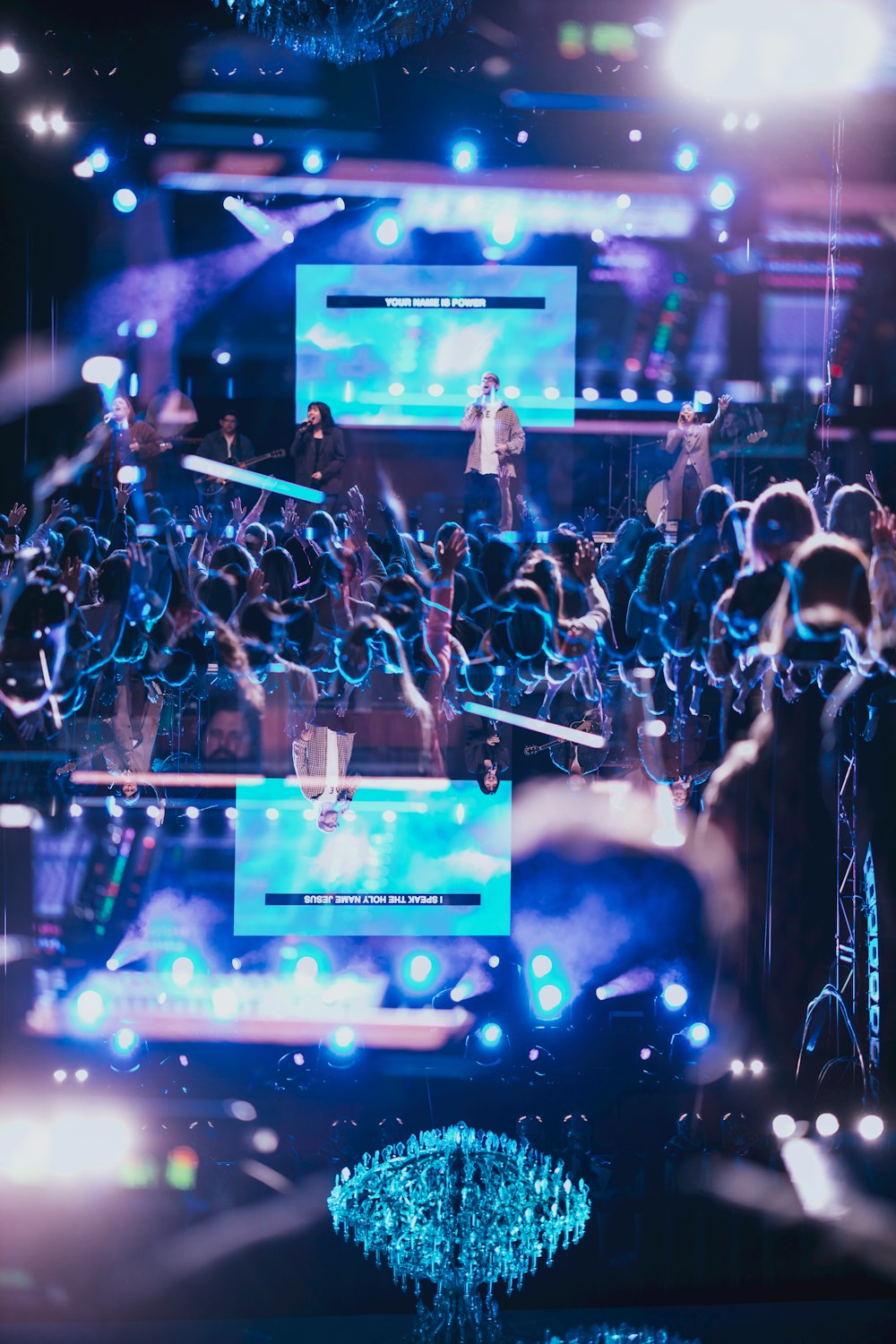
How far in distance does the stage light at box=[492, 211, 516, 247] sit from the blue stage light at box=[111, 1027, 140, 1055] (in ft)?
13.8

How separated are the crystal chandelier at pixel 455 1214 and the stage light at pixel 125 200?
173 inches

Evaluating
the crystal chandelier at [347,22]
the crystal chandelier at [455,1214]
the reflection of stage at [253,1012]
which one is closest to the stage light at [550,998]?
the reflection of stage at [253,1012]

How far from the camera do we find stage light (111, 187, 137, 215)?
478cm

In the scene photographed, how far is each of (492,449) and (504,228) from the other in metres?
1.09

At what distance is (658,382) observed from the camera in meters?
4.96

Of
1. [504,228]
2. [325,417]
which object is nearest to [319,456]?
[325,417]

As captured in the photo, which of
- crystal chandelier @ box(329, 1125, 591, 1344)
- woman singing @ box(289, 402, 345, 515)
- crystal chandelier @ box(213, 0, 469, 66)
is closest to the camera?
crystal chandelier @ box(329, 1125, 591, 1344)

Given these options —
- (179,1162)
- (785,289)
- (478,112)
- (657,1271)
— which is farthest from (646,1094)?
(478,112)

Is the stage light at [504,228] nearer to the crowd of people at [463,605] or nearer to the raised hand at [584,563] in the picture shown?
the crowd of people at [463,605]

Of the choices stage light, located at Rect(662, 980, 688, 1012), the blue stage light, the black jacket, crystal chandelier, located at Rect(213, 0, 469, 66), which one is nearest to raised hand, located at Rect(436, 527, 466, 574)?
the black jacket

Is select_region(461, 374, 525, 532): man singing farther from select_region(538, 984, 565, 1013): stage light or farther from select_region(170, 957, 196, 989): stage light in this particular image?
select_region(170, 957, 196, 989): stage light

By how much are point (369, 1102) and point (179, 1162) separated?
0.86m

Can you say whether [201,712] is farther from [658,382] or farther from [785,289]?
[785,289]

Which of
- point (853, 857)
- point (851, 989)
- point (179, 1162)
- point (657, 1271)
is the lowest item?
point (657, 1271)
